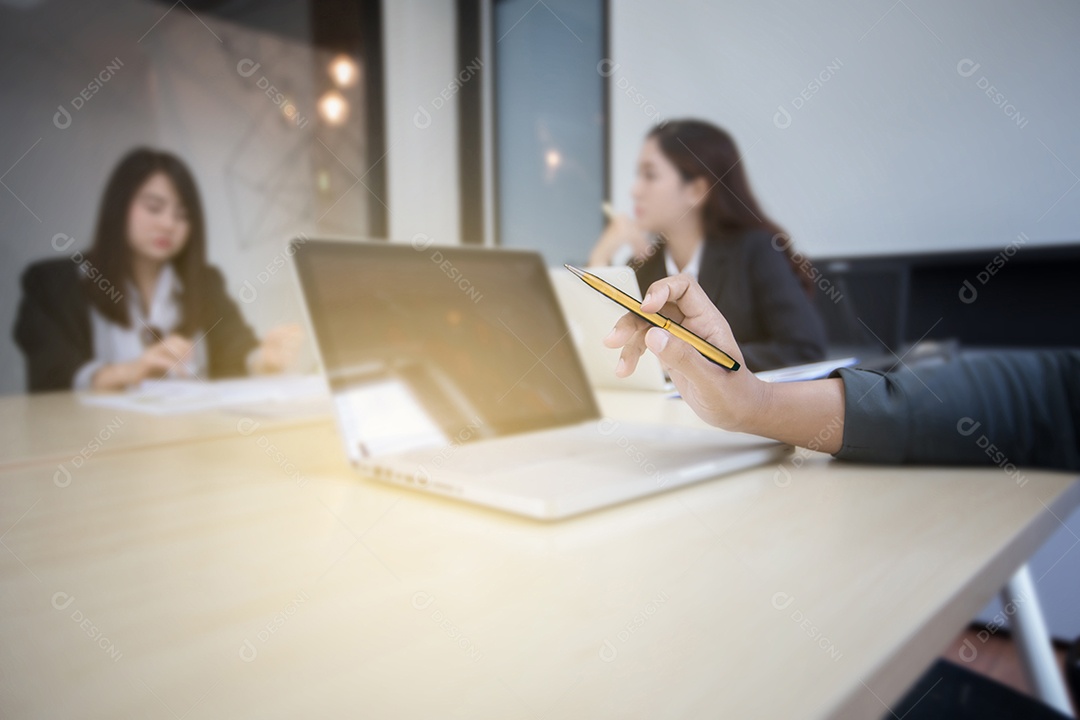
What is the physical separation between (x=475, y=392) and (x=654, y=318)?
351mm

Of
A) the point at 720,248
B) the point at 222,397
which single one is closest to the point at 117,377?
the point at 222,397

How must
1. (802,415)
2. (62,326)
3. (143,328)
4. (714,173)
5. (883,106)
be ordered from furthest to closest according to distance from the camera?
1. (143,328)
2. (62,326)
3. (883,106)
4. (714,173)
5. (802,415)

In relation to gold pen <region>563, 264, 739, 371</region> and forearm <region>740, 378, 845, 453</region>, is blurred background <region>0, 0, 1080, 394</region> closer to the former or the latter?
forearm <region>740, 378, 845, 453</region>

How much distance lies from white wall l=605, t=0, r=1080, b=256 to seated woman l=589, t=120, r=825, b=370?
0.51 m

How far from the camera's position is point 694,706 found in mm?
245

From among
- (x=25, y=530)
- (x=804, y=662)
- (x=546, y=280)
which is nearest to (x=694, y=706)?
(x=804, y=662)

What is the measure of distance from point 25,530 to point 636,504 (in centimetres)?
41

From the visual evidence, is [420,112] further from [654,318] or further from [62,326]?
[654,318]

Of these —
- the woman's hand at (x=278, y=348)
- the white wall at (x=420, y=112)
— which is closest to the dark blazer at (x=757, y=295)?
the woman's hand at (x=278, y=348)

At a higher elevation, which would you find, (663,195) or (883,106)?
(883,106)

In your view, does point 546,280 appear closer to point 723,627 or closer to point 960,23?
point 723,627

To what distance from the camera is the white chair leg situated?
27.8 inches

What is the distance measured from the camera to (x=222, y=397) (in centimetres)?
107

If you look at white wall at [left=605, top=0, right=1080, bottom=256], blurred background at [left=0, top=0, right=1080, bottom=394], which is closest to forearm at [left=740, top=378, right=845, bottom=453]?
blurred background at [left=0, top=0, right=1080, bottom=394]
